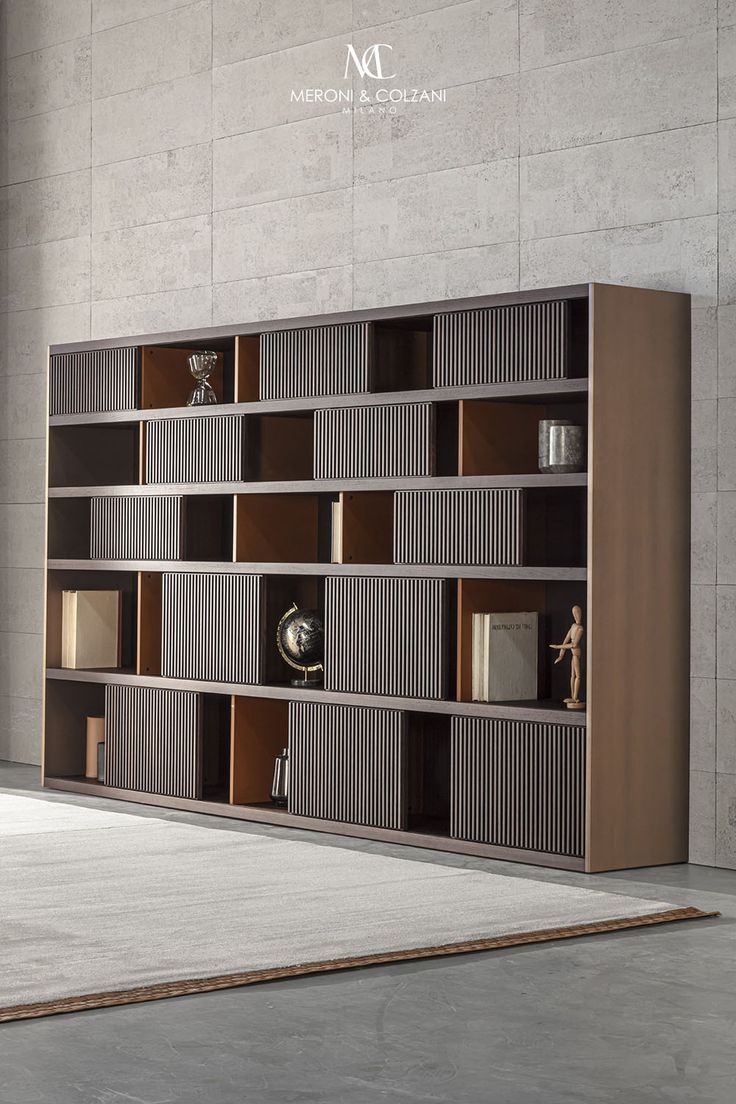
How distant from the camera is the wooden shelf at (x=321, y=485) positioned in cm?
532

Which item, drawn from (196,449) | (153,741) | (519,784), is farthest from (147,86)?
(519,784)

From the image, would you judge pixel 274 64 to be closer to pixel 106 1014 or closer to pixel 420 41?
pixel 420 41

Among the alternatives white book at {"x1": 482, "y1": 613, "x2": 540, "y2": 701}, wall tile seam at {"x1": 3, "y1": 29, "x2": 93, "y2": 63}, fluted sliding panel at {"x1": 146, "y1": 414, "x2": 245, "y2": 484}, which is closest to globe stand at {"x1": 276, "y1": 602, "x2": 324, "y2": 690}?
fluted sliding panel at {"x1": 146, "y1": 414, "x2": 245, "y2": 484}

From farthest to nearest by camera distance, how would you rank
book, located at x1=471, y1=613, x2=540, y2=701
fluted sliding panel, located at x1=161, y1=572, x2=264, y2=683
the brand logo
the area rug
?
the brand logo
fluted sliding panel, located at x1=161, y1=572, x2=264, y2=683
book, located at x1=471, y1=613, x2=540, y2=701
the area rug

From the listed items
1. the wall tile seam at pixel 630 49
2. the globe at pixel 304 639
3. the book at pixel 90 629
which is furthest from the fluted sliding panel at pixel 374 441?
the book at pixel 90 629

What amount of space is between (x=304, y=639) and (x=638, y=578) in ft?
4.50

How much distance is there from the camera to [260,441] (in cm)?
637

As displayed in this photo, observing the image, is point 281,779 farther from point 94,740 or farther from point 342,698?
point 94,740

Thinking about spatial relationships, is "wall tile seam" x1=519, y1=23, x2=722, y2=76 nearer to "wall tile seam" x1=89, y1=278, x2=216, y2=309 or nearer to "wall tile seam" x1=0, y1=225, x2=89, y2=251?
"wall tile seam" x1=89, y1=278, x2=216, y2=309

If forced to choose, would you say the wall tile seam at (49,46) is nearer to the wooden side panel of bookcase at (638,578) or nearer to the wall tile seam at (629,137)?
the wall tile seam at (629,137)

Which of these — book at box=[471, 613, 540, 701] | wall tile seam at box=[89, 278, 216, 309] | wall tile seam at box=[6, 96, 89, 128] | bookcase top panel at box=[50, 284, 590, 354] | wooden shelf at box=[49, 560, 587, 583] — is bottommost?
book at box=[471, 613, 540, 701]

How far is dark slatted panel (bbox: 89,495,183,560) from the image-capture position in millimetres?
6566

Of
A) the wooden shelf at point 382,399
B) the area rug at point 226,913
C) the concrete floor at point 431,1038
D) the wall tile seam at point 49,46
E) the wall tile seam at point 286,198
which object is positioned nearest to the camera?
the concrete floor at point 431,1038

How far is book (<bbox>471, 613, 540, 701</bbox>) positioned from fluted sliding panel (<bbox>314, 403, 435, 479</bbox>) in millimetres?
536
